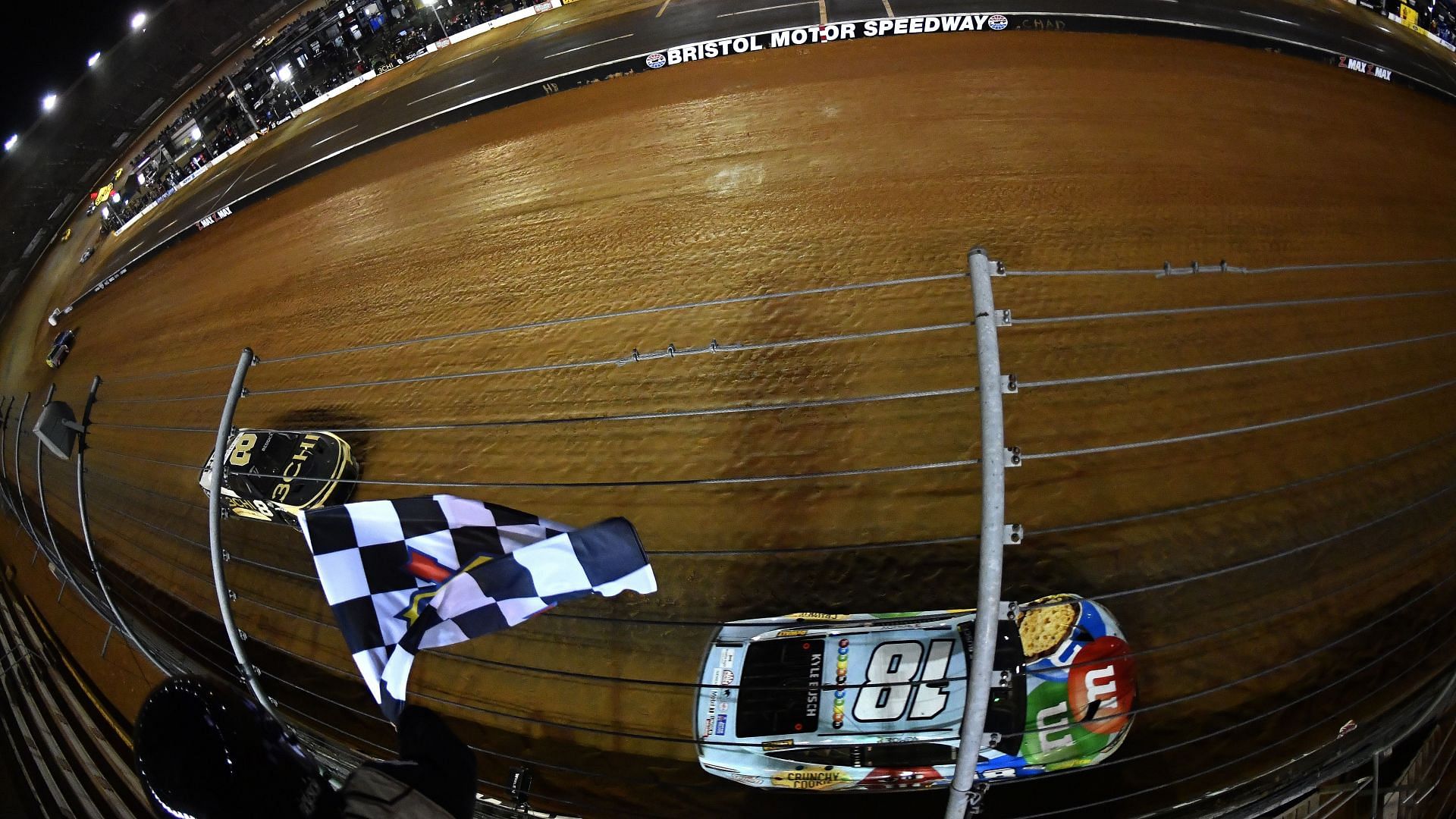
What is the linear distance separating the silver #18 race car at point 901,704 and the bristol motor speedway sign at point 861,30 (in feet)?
19.1

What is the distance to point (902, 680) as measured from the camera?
2520 millimetres

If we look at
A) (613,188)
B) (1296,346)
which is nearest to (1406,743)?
(1296,346)

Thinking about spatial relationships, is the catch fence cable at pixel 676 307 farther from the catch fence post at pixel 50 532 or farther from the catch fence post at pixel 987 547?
the catch fence post at pixel 50 532

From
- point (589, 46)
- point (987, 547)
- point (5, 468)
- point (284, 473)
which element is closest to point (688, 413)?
point (987, 547)

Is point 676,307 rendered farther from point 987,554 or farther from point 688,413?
point 987,554

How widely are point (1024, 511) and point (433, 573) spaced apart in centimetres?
296

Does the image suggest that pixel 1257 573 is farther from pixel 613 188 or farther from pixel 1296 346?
pixel 613 188

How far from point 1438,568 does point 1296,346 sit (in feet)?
4.72

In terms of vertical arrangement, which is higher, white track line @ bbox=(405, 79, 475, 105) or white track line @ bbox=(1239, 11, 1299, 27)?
white track line @ bbox=(405, 79, 475, 105)

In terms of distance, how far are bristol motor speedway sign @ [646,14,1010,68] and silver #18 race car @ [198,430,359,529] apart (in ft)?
17.7

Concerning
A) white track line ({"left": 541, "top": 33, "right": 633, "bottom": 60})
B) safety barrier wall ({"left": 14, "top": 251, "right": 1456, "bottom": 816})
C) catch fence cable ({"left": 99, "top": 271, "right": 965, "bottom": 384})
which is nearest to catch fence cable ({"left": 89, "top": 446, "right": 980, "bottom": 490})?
safety barrier wall ({"left": 14, "top": 251, "right": 1456, "bottom": 816})

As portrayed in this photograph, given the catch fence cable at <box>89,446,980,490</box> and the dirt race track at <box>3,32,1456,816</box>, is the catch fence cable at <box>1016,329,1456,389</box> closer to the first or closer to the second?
the dirt race track at <box>3,32,1456,816</box>

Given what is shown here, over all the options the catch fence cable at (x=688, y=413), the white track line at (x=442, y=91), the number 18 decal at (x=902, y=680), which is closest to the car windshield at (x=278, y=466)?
the catch fence cable at (x=688, y=413)

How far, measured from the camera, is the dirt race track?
304cm
